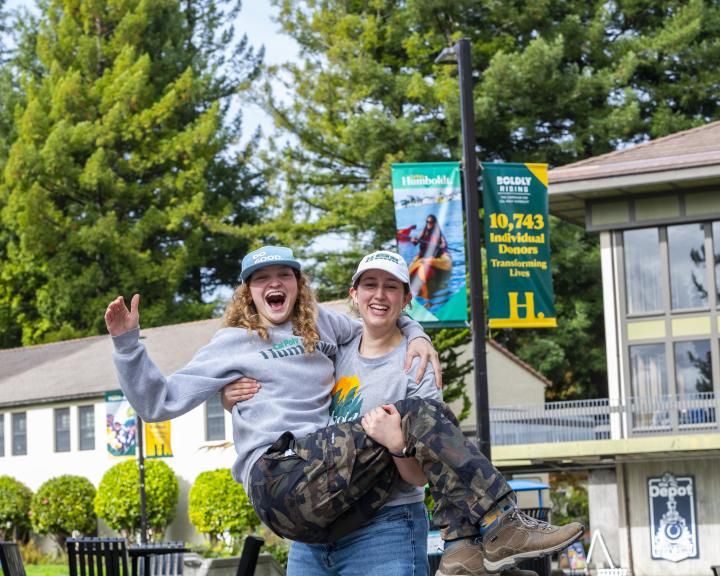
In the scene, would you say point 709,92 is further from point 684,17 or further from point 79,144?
point 79,144

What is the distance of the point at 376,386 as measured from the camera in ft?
15.9

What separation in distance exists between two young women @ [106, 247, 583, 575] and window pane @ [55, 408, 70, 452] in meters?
40.5

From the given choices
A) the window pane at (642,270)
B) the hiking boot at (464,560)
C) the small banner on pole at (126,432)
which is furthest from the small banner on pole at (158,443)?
the hiking boot at (464,560)

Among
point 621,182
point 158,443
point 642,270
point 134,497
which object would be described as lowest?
point 134,497

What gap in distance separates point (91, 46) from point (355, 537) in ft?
178

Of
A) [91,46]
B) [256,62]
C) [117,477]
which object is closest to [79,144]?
[91,46]

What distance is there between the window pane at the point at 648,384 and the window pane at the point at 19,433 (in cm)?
2153

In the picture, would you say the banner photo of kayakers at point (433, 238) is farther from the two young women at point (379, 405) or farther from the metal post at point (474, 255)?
the two young women at point (379, 405)

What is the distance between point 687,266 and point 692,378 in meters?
2.64

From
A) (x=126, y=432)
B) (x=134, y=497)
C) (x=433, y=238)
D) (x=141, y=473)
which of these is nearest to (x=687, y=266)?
(x=141, y=473)

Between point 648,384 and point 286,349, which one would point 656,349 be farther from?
point 286,349

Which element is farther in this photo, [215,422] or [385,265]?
[215,422]

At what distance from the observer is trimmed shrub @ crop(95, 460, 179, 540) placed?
39.6 m

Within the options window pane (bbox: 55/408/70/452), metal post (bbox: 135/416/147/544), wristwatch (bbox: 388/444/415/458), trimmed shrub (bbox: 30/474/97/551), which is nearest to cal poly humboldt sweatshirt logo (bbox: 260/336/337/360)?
wristwatch (bbox: 388/444/415/458)
